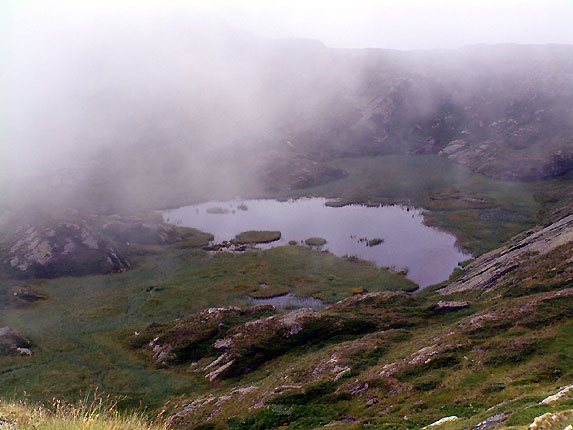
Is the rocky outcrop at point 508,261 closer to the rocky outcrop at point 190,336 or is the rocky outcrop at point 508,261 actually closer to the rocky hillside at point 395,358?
the rocky hillside at point 395,358

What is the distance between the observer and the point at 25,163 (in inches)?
7648

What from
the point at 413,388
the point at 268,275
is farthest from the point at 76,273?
the point at 413,388

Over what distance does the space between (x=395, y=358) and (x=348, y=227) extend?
293 ft

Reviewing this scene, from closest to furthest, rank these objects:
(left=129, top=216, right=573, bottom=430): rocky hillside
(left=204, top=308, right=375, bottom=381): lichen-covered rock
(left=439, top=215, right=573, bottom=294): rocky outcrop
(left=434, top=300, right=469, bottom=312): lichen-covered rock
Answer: (left=129, top=216, right=573, bottom=430): rocky hillside
(left=204, top=308, right=375, bottom=381): lichen-covered rock
(left=434, top=300, right=469, bottom=312): lichen-covered rock
(left=439, top=215, right=573, bottom=294): rocky outcrop

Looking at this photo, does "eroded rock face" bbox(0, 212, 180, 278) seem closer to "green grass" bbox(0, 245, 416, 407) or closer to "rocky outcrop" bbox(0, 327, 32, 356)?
"green grass" bbox(0, 245, 416, 407)

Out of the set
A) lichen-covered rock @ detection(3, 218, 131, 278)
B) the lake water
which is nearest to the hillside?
lichen-covered rock @ detection(3, 218, 131, 278)

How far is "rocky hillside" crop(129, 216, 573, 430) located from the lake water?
106 feet

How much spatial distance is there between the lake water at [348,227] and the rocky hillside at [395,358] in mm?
32300

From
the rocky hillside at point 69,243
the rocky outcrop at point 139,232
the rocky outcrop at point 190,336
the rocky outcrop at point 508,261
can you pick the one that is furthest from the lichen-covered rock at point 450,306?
the rocky outcrop at point 139,232

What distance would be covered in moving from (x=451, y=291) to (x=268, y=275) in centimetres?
3904

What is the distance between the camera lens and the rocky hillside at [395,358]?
27.4m

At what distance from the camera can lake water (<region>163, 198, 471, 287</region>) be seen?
99.9 m

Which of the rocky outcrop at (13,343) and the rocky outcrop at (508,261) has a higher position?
the rocky outcrop at (508,261)

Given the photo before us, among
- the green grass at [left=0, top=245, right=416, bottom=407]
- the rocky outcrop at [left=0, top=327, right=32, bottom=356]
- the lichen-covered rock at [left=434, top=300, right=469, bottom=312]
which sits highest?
the lichen-covered rock at [left=434, top=300, right=469, bottom=312]
